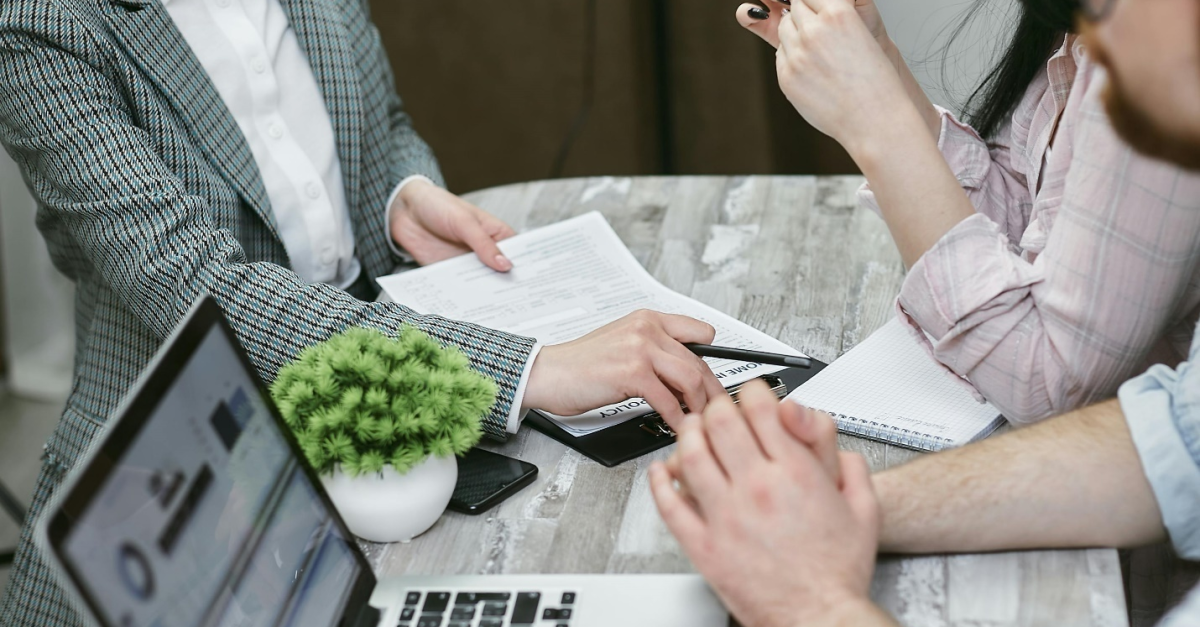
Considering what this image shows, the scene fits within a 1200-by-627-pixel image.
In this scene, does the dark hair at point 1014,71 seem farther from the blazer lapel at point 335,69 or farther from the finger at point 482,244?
the blazer lapel at point 335,69

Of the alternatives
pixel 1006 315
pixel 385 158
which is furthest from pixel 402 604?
pixel 385 158

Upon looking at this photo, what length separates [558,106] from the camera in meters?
2.44

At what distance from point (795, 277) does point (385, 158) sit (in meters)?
0.57

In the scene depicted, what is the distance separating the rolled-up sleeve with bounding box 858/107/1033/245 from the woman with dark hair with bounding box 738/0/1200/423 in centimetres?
9

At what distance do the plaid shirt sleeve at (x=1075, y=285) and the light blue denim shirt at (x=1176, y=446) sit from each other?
0.07 meters

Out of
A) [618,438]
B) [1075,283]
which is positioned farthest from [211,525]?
[1075,283]

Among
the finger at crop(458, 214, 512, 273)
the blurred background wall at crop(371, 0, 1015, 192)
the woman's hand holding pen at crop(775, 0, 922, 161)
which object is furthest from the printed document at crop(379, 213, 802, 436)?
the blurred background wall at crop(371, 0, 1015, 192)

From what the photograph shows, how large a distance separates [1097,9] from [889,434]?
35 centimetres

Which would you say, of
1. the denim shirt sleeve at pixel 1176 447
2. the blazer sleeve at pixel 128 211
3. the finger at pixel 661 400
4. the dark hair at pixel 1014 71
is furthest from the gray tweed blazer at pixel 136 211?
the dark hair at pixel 1014 71

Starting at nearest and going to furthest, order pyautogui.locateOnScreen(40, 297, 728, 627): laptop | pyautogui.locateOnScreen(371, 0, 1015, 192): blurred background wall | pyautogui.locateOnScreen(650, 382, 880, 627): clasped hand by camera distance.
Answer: pyautogui.locateOnScreen(40, 297, 728, 627): laptop → pyautogui.locateOnScreen(650, 382, 880, 627): clasped hand → pyautogui.locateOnScreen(371, 0, 1015, 192): blurred background wall

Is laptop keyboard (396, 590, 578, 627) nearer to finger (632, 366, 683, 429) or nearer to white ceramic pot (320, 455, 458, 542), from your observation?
white ceramic pot (320, 455, 458, 542)

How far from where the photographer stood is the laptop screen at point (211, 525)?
472mm

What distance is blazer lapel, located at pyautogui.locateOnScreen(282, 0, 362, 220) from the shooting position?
123 cm

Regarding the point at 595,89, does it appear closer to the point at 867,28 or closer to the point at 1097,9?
the point at 867,28
